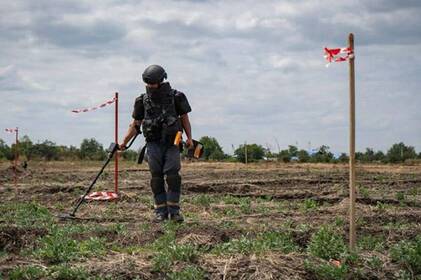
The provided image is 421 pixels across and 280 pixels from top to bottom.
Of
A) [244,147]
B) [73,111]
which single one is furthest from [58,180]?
[244,147]

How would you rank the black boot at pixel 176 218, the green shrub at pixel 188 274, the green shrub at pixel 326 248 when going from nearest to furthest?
the green shrub at pixel 188 274 < the green shrub at pixel 326 248 < the black boot at pixel 176 218

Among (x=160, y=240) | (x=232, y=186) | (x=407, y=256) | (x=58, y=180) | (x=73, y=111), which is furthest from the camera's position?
(x=58, y=180)

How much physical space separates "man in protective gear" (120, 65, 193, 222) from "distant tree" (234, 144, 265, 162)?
39.7 m

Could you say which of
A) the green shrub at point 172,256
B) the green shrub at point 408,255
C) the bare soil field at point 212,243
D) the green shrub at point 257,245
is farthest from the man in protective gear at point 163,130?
the green shrub at point 408,255

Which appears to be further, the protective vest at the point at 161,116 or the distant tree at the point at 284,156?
the distant tree at the point at 284,156

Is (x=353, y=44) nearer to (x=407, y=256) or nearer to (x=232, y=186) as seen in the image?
(x=407, y=256)

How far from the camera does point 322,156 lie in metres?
51.3

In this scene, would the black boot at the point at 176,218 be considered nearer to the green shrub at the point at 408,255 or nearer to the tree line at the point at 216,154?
the green shrub at the point at 408,255

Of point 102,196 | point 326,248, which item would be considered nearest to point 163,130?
point 326,248

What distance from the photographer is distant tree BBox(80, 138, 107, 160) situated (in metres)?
52.9

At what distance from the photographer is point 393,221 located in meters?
11.1

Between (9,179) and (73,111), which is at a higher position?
(73,111)

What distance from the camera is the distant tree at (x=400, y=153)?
175ft

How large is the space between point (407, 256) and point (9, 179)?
1930 centimetres
